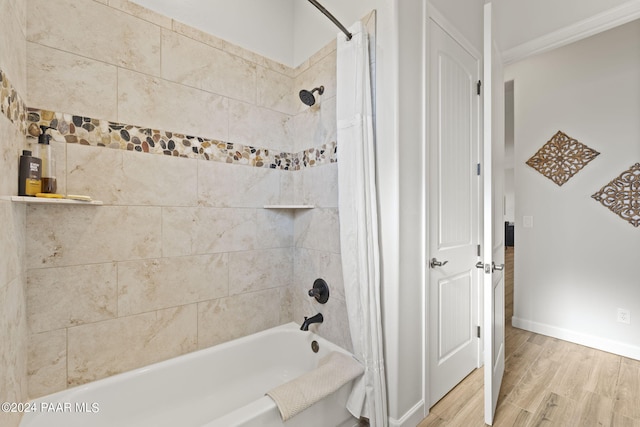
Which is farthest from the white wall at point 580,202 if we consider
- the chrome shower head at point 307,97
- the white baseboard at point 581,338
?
the chrome shower head at point 307,97

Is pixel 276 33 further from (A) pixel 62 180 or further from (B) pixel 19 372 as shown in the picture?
(B) pixel 19 372

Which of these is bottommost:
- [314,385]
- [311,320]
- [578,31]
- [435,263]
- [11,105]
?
[314,385]

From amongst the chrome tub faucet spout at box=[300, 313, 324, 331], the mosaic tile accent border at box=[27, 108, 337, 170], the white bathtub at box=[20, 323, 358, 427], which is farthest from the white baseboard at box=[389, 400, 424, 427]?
the mosaic tile accent border at box=[27, 108, 337, 170]

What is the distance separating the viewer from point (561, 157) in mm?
2547

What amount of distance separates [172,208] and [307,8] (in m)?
1.77

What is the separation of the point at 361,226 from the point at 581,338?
2587 millimetres

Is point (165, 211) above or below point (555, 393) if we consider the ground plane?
above

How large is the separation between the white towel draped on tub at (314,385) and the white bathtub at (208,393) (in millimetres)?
52

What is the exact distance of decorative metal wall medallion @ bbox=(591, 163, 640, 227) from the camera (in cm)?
219

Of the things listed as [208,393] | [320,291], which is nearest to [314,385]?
[320,291]

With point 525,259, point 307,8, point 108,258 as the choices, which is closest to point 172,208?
point 108,258

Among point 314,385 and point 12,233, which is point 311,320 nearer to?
point 314,385

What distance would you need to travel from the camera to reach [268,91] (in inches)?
79.6

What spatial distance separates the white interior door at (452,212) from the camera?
5.45 ft
